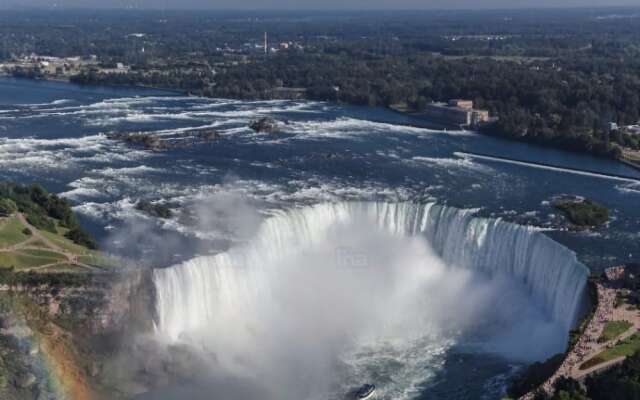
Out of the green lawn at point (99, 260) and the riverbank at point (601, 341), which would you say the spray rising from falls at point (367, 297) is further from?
the green lawn at point (99, 260)

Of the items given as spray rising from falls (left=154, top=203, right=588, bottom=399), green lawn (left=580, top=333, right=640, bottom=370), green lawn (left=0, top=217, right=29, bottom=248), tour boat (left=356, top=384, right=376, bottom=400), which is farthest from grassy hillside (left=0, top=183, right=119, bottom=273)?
green lawn (left=580, top=333, right=640, bottom=370)

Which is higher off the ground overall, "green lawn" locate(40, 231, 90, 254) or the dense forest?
the dense forest

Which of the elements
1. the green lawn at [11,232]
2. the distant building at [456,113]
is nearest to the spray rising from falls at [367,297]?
the green lawn at [11,232]

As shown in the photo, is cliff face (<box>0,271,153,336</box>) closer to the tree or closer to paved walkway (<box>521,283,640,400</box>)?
the tree

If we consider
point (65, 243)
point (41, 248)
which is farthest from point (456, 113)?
point (41, 248)

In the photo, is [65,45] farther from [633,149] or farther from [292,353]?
[292,353]

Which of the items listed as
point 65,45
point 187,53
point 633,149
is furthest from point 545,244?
point 65,45

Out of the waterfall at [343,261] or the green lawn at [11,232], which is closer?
the waterfall at [343,261]

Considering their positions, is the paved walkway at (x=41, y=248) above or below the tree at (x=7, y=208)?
below
